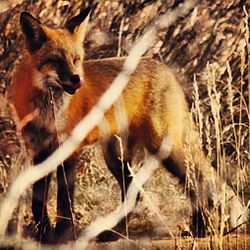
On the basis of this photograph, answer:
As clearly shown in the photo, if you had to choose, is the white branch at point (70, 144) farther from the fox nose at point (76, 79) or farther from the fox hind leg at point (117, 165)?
the fox nose at point (76, 79)

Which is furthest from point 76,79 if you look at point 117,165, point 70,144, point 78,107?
point 117,165

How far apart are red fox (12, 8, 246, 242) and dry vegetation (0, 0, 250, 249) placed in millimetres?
116

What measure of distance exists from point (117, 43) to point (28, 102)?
2.84 ft

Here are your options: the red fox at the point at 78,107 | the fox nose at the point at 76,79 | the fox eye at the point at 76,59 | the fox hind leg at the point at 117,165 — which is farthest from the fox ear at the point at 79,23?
the fox hind leg at the point at 117,165

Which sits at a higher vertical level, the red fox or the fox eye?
the fox eye

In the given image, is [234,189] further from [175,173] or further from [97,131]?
[97,131]

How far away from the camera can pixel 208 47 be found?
610cm

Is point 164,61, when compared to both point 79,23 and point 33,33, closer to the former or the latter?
point 79,23

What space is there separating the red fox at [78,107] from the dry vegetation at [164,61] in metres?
0.12

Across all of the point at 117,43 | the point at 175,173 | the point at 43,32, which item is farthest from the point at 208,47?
the point at 43,32

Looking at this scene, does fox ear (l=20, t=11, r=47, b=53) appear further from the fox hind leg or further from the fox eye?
the fox hind leg

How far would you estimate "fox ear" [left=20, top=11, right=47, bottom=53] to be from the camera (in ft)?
16.6

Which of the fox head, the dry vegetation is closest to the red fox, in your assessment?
the fox head

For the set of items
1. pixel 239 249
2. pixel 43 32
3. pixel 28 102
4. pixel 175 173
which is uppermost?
pixel 43 32
